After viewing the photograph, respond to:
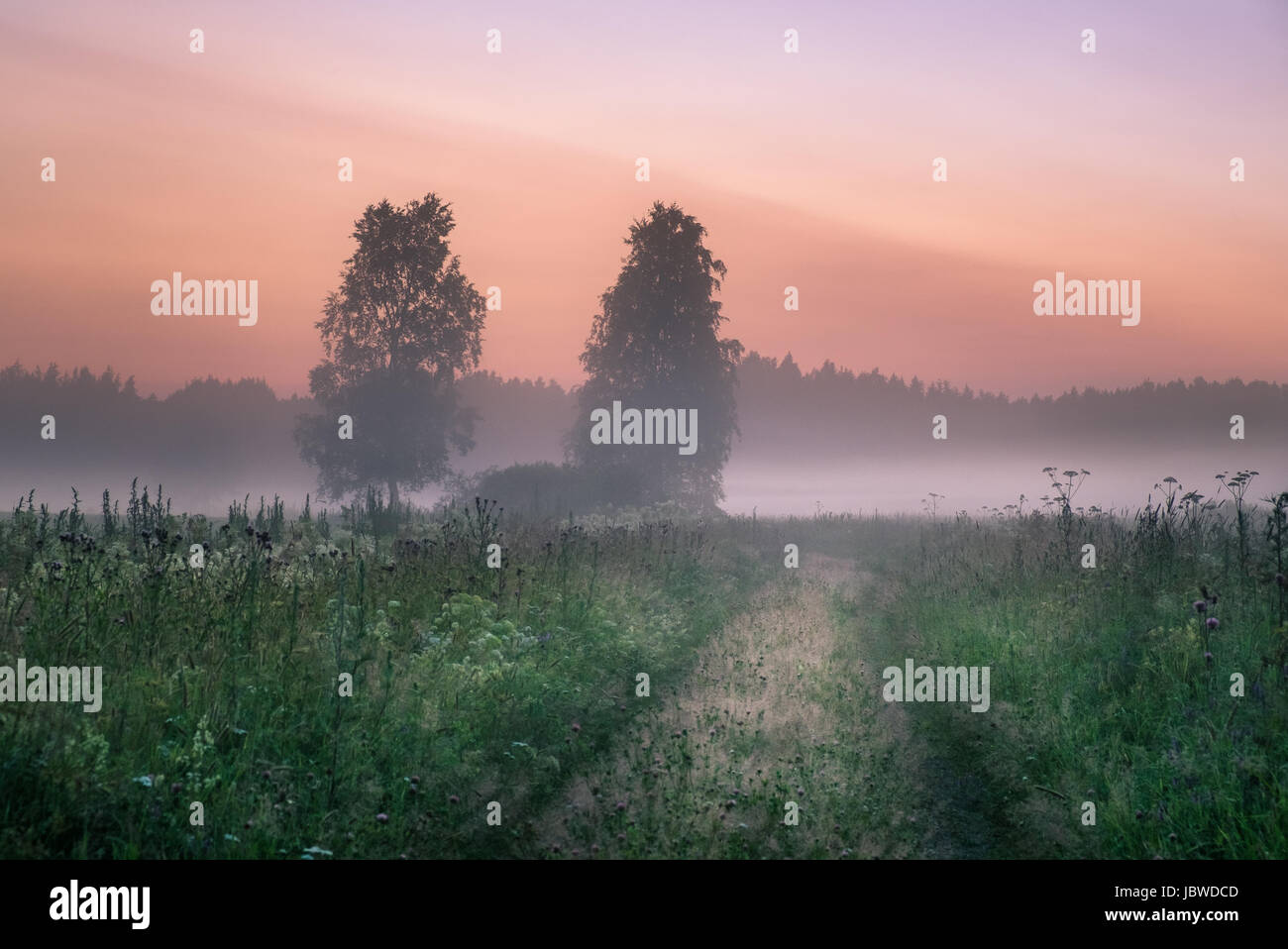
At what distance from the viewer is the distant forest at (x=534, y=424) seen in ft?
229

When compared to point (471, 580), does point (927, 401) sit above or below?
above

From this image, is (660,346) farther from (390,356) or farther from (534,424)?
(534,424)

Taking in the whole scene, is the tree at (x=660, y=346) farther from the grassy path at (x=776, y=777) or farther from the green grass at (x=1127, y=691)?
the grassy path at (x=776, y=777)

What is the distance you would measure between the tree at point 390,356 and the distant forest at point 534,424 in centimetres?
2684

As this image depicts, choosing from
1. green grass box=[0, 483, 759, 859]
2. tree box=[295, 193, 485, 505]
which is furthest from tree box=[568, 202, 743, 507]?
green grass box=[0, 483, 759, 859]

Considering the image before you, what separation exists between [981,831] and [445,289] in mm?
27641

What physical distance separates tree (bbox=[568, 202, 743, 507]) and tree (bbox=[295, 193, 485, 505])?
645 centimetres

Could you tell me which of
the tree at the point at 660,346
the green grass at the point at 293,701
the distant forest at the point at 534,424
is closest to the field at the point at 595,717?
the green grass at the point at 293,701

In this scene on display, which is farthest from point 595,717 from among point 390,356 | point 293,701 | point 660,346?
point 660,346

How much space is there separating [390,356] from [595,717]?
24194 mm

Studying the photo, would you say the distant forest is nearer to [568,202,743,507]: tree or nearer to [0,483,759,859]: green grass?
[568,202,743,507]: tree

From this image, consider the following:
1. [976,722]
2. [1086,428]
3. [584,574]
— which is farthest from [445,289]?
[1086,428]
